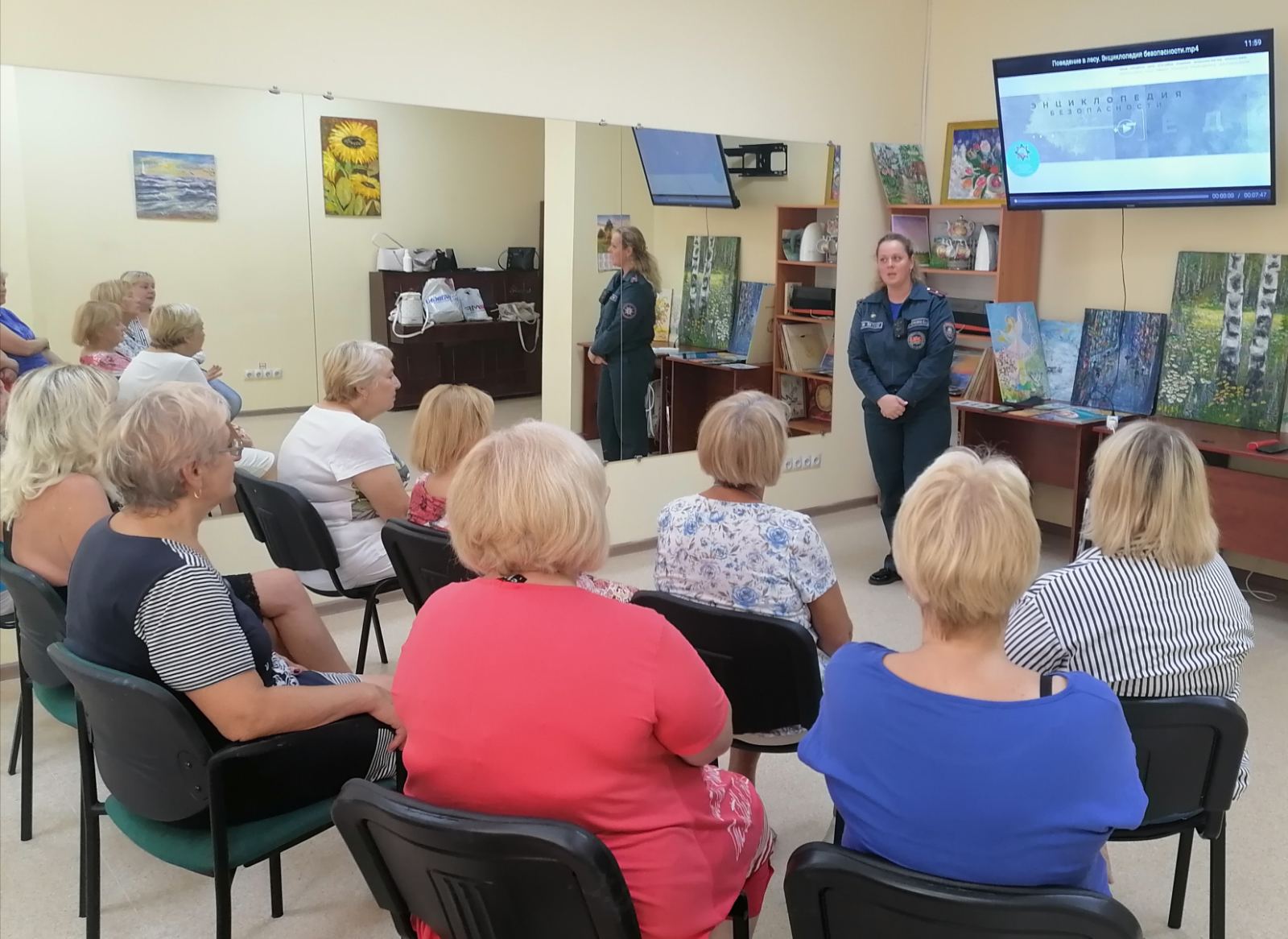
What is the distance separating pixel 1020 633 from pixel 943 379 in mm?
2749

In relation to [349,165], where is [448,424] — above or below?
below

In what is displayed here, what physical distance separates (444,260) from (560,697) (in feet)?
11.3

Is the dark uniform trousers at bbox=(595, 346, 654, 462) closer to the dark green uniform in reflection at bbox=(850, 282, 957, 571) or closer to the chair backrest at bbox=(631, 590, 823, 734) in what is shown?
the dark green uniform in reflection at bbox=(850, 282, 957, 571)

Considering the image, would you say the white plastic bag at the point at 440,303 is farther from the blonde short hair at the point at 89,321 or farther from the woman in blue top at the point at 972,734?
the woman in blue top at the point at 972,734

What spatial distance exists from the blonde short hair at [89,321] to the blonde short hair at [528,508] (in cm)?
250

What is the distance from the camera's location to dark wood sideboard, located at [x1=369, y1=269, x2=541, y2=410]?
4.28 metres

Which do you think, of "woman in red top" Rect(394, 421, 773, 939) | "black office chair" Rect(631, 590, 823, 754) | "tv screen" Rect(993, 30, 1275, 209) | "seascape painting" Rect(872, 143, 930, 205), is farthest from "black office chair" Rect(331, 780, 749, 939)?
"seascape painting" Rect(872, 143, 930, 205)

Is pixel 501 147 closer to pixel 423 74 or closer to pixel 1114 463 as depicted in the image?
pixel 423 74

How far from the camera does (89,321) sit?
3494 millimetres

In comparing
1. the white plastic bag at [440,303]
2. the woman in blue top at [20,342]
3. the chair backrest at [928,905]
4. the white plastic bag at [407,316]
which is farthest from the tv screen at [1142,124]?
the woman in blue top at [20,342]

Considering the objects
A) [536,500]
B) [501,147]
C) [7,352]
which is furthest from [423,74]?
[536,500]

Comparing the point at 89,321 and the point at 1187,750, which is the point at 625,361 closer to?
the point at 89,321

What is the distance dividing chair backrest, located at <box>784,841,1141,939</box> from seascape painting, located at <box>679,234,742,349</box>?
13.3 ft

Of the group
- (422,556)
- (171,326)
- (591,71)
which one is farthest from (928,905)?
(591,71)
